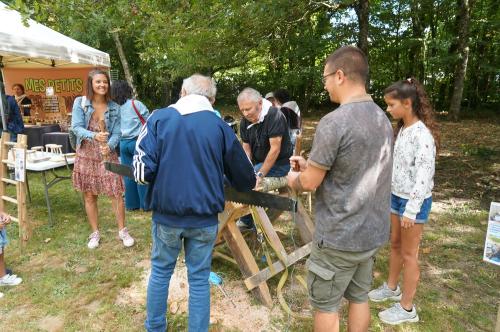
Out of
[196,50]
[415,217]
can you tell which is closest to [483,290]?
[415,217]

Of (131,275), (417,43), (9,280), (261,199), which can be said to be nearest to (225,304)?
(131,275)

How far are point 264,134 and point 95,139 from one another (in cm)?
163

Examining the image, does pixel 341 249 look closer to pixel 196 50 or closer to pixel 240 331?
pixel 240 331

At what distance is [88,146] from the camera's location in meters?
3.70

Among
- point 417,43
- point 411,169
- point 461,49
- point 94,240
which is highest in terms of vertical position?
point 417,43

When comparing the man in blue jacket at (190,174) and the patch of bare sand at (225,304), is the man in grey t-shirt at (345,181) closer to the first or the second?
Result: the man in blue jacket at (190,174)

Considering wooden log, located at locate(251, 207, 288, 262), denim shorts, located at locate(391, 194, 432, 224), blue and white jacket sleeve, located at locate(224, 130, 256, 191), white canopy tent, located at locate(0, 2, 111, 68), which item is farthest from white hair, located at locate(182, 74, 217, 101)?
white canopy tent, located at locate(0, 2, 111, 68)

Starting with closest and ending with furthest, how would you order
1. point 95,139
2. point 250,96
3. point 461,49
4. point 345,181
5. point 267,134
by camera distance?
1. point 345,181
2. point 250,96
3. point 267,134
4. point 95,139
5. point 461,49

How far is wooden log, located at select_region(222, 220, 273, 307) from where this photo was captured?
9.36 ft

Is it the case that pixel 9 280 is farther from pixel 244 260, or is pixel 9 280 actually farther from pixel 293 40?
pixel 293 40

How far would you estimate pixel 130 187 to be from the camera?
15.7ft

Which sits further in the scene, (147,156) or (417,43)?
(417,43)

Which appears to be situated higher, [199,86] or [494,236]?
[199,86]

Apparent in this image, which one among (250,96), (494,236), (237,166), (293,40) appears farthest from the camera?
(293,40)
